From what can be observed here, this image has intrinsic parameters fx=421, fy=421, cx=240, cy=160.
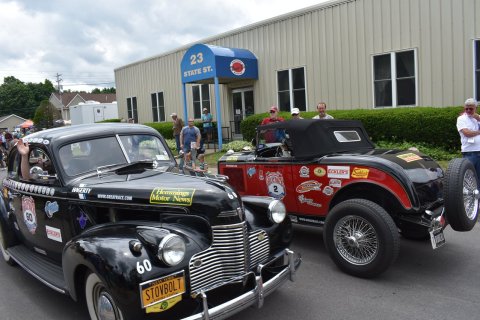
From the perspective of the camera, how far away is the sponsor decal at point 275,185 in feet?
19.0

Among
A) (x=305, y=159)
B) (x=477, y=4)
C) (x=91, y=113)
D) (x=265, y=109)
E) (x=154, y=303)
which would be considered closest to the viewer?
(x=154, y=303)

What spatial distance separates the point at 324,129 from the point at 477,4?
8210mm

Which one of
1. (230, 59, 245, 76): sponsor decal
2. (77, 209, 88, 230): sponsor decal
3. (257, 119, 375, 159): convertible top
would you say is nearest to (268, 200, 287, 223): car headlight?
(257, 119, 375, 159): convertible top

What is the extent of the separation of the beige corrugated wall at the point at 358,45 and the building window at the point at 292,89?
246 millimetres

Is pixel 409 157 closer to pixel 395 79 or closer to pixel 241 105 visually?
pixel 395 79

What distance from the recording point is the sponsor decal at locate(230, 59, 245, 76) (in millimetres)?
16203

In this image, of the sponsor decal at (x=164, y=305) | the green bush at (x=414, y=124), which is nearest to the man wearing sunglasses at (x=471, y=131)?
the green bush at (x=414, y=124)

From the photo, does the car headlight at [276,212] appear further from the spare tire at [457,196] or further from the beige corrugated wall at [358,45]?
the beige corrugated wall at [358,45]

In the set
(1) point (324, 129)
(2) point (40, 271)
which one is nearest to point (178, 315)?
(2) point (40, 271)

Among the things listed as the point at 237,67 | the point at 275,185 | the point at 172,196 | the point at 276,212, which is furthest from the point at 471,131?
the point at 237,67

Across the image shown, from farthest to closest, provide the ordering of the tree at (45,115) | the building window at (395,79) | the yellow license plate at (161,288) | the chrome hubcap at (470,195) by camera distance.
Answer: the tree at (45,115) → the building window at (395,79) → the chrome hubcap at (470,195) → the yellow license plate at (161,288)

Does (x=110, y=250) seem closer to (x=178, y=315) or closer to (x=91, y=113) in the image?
(x=178, y=315)

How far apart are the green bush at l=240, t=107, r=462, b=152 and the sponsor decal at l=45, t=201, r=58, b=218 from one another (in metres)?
10.1

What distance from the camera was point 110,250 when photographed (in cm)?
320
